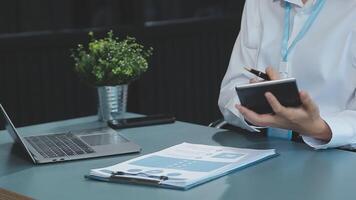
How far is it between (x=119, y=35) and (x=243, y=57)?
175 centimetres

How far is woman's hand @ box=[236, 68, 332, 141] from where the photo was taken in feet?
6.04

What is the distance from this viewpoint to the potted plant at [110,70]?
2.41 m

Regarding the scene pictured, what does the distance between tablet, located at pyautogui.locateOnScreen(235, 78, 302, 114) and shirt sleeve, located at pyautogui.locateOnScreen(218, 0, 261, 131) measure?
1.26 feet

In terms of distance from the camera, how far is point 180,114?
457 centimetres

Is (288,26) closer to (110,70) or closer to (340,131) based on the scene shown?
(340,131)

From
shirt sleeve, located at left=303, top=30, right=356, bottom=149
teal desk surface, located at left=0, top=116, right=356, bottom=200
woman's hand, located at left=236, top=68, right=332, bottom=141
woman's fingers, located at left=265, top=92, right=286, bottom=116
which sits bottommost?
teal desk surface, located at left=0, top=116, right=356, bottom=200

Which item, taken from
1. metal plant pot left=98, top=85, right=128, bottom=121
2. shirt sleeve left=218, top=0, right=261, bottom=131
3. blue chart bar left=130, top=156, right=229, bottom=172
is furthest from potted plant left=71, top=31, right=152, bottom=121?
blue chart bar left=130, top=156, right=229, bottom=172

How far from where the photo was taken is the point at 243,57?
243 cm

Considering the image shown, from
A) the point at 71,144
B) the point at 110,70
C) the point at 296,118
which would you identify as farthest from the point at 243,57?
the point at 71,144

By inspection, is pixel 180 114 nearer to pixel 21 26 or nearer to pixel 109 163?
pixel 21 26

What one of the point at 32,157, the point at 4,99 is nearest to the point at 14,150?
the point at 32,157

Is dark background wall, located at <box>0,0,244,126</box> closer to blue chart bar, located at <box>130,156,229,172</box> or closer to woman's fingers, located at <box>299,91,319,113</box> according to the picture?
blue chart bar, located at <box>130,156,229,172</box>

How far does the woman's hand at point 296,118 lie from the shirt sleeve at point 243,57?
36cm

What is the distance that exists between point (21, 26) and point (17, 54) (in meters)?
0.16
